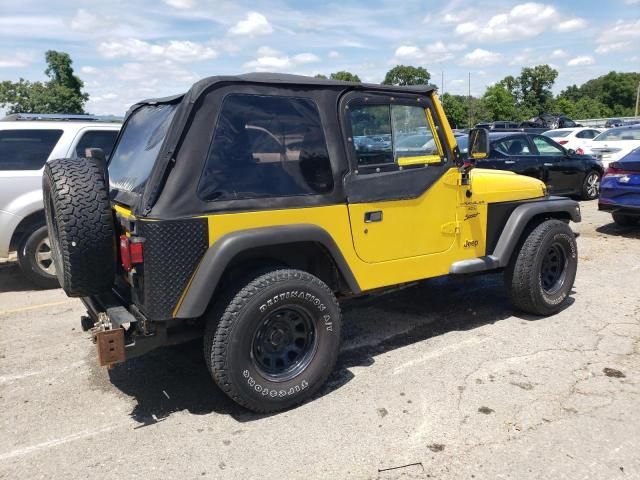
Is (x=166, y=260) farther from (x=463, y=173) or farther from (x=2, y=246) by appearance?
(x=2, y=246)

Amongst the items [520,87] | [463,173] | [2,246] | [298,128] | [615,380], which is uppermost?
[520,87]

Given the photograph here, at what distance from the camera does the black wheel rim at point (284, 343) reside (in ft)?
10.8

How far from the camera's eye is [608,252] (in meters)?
7.43

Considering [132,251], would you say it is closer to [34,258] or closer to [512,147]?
[34,258]

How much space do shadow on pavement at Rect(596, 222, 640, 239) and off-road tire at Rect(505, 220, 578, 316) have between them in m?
4.28

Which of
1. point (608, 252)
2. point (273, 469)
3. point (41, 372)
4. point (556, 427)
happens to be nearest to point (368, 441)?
point (273, 469)

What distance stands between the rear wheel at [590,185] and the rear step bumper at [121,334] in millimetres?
11004

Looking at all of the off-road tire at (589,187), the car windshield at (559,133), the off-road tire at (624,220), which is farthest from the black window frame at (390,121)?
the car windshield at (559,133)

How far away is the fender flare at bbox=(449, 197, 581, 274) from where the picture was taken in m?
4.29

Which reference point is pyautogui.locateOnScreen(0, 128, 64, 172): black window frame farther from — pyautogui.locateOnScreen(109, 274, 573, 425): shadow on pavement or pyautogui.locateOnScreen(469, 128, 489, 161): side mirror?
pyautogui.locateOnScreen(469, 128, 489, 161): side mirror

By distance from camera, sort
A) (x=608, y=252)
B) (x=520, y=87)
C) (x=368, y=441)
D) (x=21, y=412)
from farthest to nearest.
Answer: (x=520, y=87) → (x=608, y=252) → (x=21, y=412) → (x=368, y=441)

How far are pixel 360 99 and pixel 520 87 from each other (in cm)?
6497

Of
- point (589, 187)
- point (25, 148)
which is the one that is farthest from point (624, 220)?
point (25, 148)

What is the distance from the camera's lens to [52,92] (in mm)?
28688
